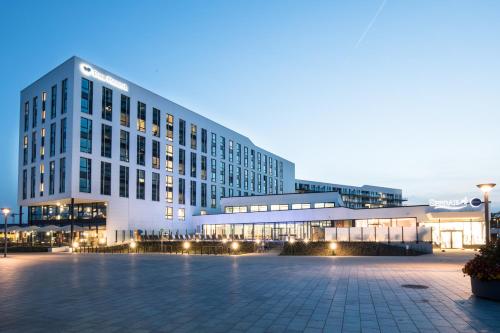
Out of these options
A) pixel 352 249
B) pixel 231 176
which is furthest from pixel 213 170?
pixel 352 249

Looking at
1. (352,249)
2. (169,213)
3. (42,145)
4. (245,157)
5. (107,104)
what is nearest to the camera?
(352,249)

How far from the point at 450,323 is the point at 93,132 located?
6005 centimetres

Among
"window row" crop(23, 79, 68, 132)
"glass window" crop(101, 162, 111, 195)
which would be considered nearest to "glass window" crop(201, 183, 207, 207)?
"glass window" crop(101, 162, 111, 195)

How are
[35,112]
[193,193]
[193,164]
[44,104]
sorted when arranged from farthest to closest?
[193,164], [193,193], [35,112], [44,104]

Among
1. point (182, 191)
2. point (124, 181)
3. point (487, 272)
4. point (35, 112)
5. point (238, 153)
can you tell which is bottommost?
point (487, 272)

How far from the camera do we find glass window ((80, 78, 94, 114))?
61716 mm

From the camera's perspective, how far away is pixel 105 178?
64.7 m

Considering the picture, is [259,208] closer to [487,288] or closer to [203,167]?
[203,167]

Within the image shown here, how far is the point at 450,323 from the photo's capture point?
399 inches

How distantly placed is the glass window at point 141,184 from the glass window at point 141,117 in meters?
7.21

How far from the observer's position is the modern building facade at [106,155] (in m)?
61.4

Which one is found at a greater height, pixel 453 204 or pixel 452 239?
pixel 453 204

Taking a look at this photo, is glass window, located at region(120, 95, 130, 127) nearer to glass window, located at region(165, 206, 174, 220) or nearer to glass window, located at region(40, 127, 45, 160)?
glass window, located at region(40, 127, 45, 160)

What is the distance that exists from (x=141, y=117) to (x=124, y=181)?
11.6 meters
